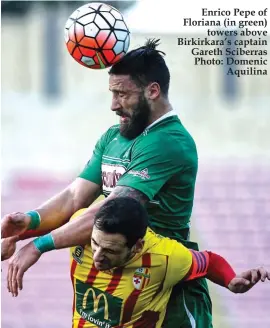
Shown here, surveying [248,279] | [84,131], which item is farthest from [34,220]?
[84,131]

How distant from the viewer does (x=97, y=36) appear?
3707mm

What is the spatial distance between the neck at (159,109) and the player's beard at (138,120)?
17mm

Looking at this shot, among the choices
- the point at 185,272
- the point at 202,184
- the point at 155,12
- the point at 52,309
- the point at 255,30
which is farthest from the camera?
the point at 202,184

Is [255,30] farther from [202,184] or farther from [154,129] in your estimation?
[202,184]

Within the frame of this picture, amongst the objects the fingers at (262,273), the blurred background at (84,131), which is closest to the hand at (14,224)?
the fingers at (262,273)

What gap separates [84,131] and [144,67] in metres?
4.47

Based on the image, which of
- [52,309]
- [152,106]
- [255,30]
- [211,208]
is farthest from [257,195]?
[152,106]

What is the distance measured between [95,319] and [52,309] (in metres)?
3.31

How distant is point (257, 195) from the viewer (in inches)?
298

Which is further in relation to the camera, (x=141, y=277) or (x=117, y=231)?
(x=141, y=277)

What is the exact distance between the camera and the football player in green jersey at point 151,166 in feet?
11.3

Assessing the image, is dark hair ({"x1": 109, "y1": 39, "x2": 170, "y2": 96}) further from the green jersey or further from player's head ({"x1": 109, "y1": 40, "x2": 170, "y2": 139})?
the green jersey

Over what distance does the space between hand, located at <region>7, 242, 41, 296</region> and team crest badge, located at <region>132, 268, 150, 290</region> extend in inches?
16.3

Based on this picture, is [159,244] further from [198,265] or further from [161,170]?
[161,170]
